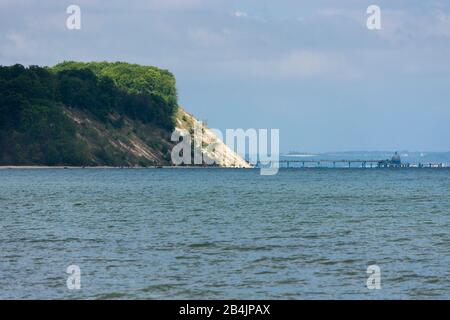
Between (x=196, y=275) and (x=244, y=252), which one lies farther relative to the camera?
(x=244, y=252)

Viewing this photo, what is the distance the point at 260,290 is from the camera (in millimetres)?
38031

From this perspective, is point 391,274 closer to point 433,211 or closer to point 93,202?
point 433,211

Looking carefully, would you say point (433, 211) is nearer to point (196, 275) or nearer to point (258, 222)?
point (258, 222)

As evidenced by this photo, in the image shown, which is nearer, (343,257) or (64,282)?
(64,282)

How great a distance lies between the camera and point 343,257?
48.3 metres

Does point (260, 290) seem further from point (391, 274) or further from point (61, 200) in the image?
point (61, 200)

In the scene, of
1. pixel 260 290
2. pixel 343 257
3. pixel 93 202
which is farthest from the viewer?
pixel 93 202

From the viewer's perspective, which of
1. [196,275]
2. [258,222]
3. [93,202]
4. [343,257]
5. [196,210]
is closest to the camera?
[196,275]

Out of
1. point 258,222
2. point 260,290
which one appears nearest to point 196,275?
point 260,290

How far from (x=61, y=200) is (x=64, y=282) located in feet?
218

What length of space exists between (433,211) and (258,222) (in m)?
23.1
